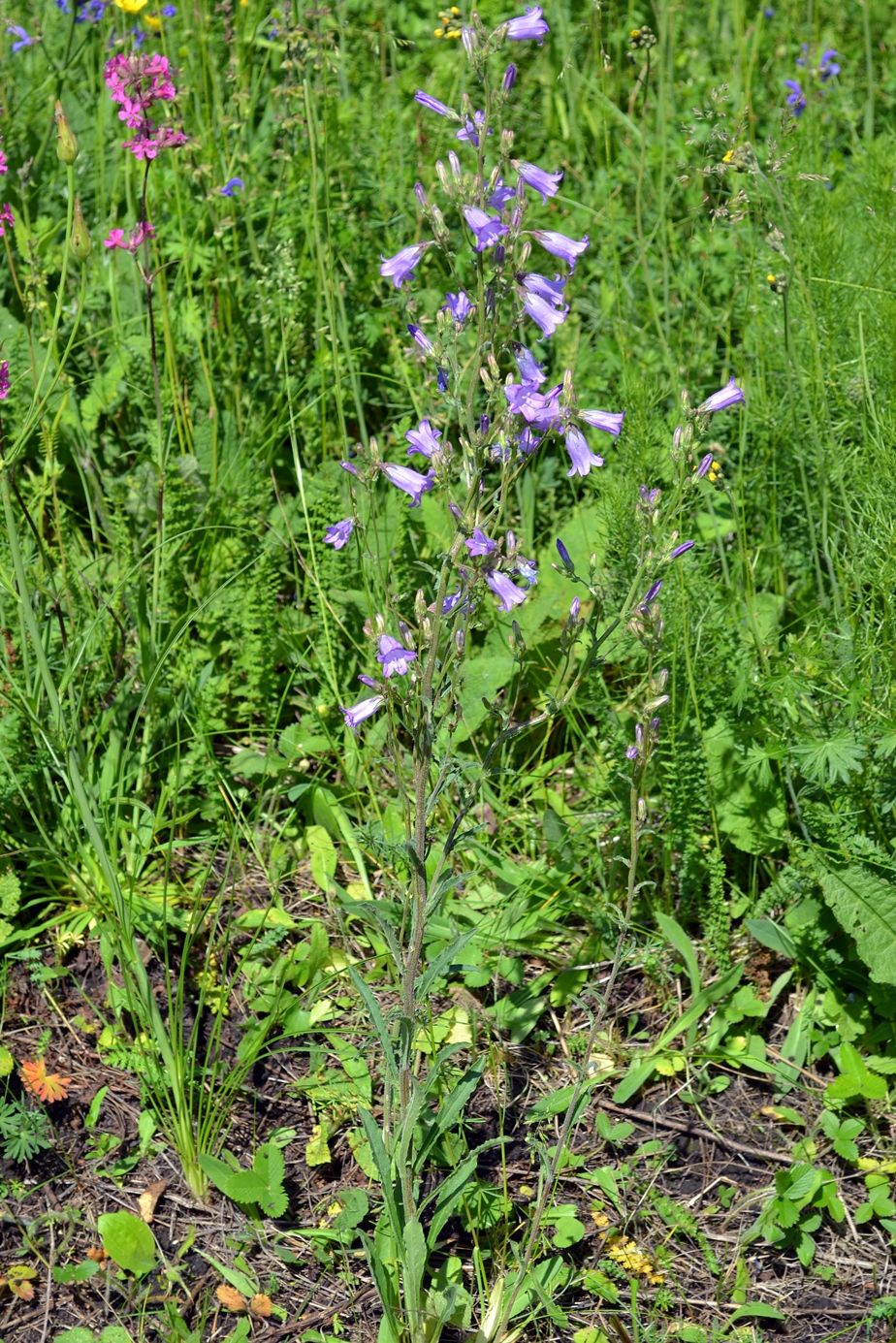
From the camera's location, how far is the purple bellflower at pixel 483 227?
62.7 inches

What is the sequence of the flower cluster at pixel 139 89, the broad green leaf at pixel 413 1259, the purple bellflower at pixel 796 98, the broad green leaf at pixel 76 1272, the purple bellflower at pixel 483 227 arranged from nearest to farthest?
the purple bellflower at pixel 483 227
the broad green leaf at pixel 413 1259
the broad green leaf at pixel 76 1272
the flower cluster at pixel 139 89
the purple bellflower at pixel 796 98

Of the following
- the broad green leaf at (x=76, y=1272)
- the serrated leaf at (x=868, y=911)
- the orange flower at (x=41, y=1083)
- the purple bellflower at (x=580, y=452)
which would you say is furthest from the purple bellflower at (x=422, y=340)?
the broad green leaf at (x=76, y=1272)

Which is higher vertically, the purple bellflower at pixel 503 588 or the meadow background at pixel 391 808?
the purple bellflower at pixel 503 588

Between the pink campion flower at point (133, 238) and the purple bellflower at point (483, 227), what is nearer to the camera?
the purple bellflower at point (483, 227)

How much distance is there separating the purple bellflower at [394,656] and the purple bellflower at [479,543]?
0.58 feet

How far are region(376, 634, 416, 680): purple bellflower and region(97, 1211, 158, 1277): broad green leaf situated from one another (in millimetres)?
1054

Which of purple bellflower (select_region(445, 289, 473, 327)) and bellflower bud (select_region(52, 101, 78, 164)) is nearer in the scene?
purple bellflower (select_region(445, 289, 473, 327))

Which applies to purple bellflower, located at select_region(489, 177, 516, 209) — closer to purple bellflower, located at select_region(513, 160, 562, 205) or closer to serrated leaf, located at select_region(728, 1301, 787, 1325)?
purple bellflower, located at select_region(513, 160, 562, 205)

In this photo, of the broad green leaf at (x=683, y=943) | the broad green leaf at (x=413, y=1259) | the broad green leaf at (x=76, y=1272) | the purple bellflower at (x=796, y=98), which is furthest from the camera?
the purple bellflower at (x=796, y=98)

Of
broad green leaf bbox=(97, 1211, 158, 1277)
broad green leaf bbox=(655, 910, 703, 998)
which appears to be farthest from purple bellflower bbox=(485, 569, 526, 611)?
broad green leaf bbox=(97, 1211, 158, 1277)

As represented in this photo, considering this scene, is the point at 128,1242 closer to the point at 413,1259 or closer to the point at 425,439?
the point at 413,1259

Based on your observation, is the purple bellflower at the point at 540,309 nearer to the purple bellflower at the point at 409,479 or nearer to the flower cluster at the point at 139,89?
the purple bellflower at the point at 409,479

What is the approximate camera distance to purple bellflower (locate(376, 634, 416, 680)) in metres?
1.73

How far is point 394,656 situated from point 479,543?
0.21 m
